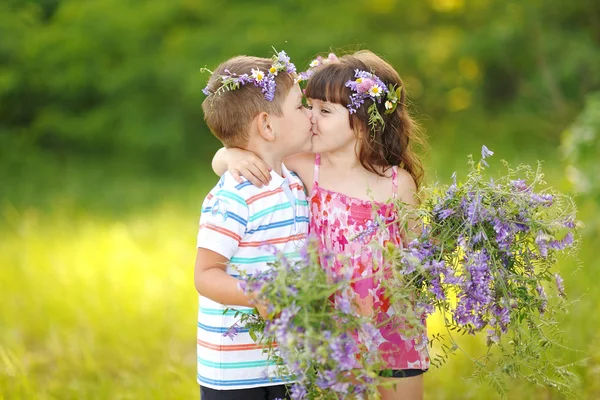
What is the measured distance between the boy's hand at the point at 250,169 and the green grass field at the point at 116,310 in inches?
42.8

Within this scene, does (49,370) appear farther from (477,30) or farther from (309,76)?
(477,30)

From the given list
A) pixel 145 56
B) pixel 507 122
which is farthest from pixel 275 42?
pixel 507 122

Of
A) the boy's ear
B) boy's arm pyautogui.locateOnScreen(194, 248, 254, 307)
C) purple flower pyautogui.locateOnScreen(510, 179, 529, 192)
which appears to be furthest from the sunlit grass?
purple flower pyautogui.locateOnScreen(510, 179, 529, 192)

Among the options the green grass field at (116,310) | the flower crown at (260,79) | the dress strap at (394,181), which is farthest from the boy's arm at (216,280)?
the green grass field at (116,310)

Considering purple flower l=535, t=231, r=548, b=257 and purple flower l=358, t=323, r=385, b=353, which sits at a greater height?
purple flower l=535, t=231, r=548, b=257

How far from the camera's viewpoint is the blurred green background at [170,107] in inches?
214

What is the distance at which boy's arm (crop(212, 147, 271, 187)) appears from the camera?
2.30 metres

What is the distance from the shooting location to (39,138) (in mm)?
11906

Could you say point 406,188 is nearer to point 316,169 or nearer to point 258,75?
point 316,169

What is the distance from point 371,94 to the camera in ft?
8.30

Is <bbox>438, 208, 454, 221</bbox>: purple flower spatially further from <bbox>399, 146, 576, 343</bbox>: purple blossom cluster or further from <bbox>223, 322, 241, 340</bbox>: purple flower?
<bbox>223, 322, 241, 340</bbox>: purple flower

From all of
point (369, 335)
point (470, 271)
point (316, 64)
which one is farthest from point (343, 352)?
point (316, 64)

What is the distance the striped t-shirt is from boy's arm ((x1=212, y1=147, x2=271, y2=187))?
0.02 m

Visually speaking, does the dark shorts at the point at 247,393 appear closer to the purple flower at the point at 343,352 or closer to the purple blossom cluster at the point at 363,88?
the purple flower at the point at 343,352
